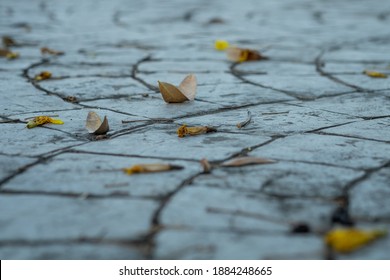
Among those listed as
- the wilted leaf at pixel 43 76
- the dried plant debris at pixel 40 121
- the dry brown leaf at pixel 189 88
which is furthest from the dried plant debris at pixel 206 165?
the wilted leaf at pixel 43 76

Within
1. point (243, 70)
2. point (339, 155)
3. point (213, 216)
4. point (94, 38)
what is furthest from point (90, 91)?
point (94, 38)

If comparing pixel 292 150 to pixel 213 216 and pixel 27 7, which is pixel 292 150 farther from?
pixel 27 7

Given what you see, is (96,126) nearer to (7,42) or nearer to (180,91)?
(180,91)

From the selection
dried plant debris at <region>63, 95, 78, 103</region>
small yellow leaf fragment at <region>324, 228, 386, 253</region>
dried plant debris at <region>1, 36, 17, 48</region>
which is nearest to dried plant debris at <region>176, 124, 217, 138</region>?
dried plant debris at <region>63, 95, 78, 103</region>

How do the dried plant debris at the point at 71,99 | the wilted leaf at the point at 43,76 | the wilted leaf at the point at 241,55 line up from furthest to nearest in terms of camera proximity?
the wilted leaf at the point at 241,55, the wilted leaf at the point at 43,76, the dried plant debris at the point at 71,99

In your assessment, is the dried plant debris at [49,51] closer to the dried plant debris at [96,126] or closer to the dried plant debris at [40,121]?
the dried plant debris at [40,121]

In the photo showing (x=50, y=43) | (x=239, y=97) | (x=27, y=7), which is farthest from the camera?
(x=27, y=7)
